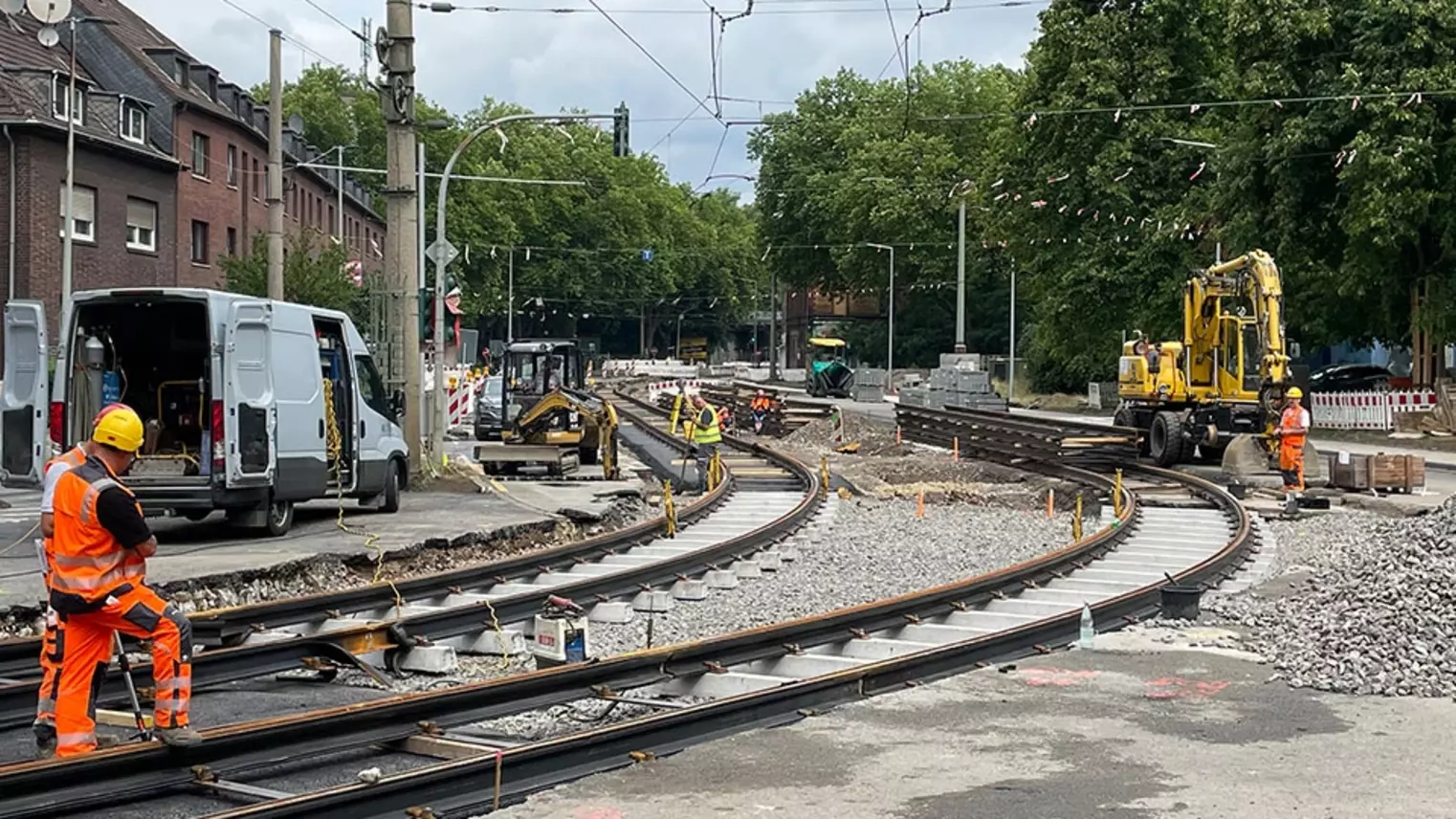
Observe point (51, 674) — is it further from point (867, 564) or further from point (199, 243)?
point (199, 243)

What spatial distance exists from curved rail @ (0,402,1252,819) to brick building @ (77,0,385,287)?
36.1 meters

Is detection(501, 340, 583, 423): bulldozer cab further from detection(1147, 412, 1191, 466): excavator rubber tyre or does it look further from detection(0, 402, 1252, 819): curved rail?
detection(0, 402, 1252, 819): curved rail

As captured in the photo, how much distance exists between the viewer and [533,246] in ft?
350

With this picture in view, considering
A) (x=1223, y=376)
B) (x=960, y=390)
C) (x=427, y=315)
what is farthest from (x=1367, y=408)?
(x=427, y=315)

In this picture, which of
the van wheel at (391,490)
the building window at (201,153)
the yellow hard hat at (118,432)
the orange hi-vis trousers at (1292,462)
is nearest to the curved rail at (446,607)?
the yellow hard hat at (118,432)

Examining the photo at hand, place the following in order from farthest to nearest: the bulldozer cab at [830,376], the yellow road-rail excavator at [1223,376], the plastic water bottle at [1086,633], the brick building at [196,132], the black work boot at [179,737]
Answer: the bulldozer cab at [830,376] < the brick building at [196,132] < the yellow road-rail excavator at [1223,376] < the plastic water bottle at [1086,633] < the black work boot at [179,737]

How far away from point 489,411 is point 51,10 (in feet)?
53.2

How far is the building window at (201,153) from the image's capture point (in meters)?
49.9

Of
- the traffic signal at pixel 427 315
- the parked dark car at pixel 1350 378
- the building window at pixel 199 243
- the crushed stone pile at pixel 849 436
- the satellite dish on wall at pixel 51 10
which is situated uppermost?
the satellite dish on wall at pixel 51 10

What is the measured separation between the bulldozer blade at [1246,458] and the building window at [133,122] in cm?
3118

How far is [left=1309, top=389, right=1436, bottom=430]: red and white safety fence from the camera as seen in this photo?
42438mm

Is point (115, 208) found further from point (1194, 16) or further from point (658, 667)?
point (658, 667)

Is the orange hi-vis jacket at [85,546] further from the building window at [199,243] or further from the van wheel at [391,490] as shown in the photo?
the building window at [199,243]

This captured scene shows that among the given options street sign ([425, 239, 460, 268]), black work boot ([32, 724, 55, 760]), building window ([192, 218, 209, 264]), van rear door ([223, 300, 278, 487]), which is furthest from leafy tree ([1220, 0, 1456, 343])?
black work boot ([32, 724, 55, 760])
